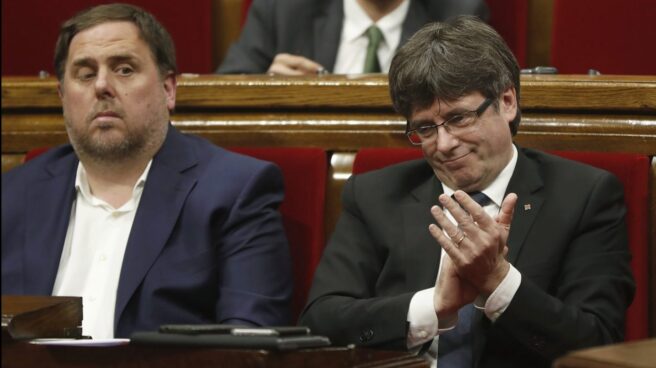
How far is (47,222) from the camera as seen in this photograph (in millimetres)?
1045

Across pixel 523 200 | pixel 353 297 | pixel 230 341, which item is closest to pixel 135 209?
pixel 353 297

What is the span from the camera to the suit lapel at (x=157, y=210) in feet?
3.22

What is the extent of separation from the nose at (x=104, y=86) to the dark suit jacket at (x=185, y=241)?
7cm

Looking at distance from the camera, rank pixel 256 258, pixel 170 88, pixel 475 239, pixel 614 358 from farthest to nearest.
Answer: pixel 170 88
pixel 256 258
pixel 475 239
pixel 614 358

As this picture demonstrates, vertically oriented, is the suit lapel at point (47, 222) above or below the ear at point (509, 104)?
below

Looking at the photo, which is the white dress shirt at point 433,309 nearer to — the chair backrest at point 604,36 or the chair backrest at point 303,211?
the chair backrest at point 303,211

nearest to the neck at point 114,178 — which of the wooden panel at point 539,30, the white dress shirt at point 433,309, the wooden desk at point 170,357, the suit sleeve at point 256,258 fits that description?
the suit sleeve at point 256,258

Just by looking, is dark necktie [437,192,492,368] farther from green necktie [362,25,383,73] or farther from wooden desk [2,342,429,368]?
green necktie [362,25,383,73]

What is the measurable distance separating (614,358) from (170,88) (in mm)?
669

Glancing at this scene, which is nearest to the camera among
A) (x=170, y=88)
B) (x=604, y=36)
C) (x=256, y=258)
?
(x=256, y=258)

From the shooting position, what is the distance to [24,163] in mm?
1111

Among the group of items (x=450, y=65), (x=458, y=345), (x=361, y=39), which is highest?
(x=361, y=39)

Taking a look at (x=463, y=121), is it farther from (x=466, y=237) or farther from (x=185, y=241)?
(x=185, y=241)

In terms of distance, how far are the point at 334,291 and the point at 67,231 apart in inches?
11.4
